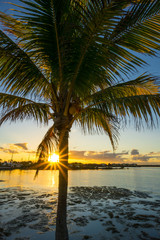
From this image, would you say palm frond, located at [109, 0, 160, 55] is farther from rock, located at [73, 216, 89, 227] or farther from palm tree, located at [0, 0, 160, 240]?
rock, located at [73, 216, 89, 227]

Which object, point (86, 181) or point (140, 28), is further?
point (86, 181)

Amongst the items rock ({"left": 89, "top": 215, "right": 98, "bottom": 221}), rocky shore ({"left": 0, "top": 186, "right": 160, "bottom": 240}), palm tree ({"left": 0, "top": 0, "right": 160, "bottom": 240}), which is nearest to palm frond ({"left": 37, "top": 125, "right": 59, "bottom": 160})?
palm tree ({"left": 0, "top": 0, "right": 160, "bottom": 240})

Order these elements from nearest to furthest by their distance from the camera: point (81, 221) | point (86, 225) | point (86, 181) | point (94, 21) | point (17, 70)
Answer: point (94, 21)
point (17, 70)
point (86, 225)
point (81, 221)
point (86, 181)

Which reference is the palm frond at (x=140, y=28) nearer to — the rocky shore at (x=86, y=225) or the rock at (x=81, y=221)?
the rocky shore at (x=86, y=225)

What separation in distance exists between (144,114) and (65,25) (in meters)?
2.54

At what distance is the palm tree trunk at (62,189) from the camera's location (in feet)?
11.7

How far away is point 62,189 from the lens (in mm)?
3822

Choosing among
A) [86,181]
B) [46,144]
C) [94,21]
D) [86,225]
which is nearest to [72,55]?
[94,21]

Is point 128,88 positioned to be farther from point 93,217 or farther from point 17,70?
point 93,217

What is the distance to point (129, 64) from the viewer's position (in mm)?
3260

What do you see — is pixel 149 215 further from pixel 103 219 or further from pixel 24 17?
pixel 24 17

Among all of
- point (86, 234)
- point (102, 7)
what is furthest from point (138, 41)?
point (86, 234)

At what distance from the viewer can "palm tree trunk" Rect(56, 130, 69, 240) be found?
3555mm

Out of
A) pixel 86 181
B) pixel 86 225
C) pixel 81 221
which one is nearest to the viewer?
pixel 86 225
